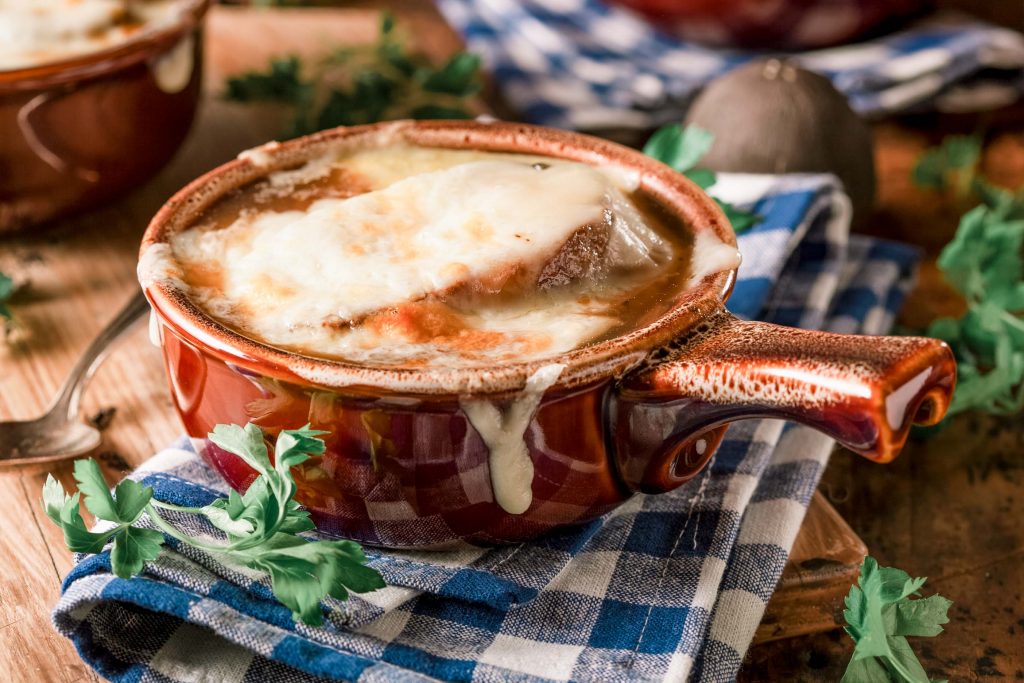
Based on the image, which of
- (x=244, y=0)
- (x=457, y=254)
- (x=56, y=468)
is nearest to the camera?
(x=457, y=254)

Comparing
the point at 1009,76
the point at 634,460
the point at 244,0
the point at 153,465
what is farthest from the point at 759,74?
the point at 244,0

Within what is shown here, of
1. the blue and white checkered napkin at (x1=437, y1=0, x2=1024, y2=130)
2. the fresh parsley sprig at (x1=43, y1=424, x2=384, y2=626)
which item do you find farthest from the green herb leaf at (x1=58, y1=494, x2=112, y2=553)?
Result: the blue and white checkered napkin at (x1=437, y1=0, x2=1024, y2=130)

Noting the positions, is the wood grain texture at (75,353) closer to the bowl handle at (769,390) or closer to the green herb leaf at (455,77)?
the green herb leaf at (455,77)

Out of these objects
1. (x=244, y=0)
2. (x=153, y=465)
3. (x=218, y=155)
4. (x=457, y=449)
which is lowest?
(x=244, y=0)

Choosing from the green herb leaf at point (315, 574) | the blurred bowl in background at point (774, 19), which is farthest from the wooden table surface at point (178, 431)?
the blurred bowl in background at point (774, 19)

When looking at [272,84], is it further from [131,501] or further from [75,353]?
[131,501]

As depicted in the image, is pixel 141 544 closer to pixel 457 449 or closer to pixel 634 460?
pixel 457 449
